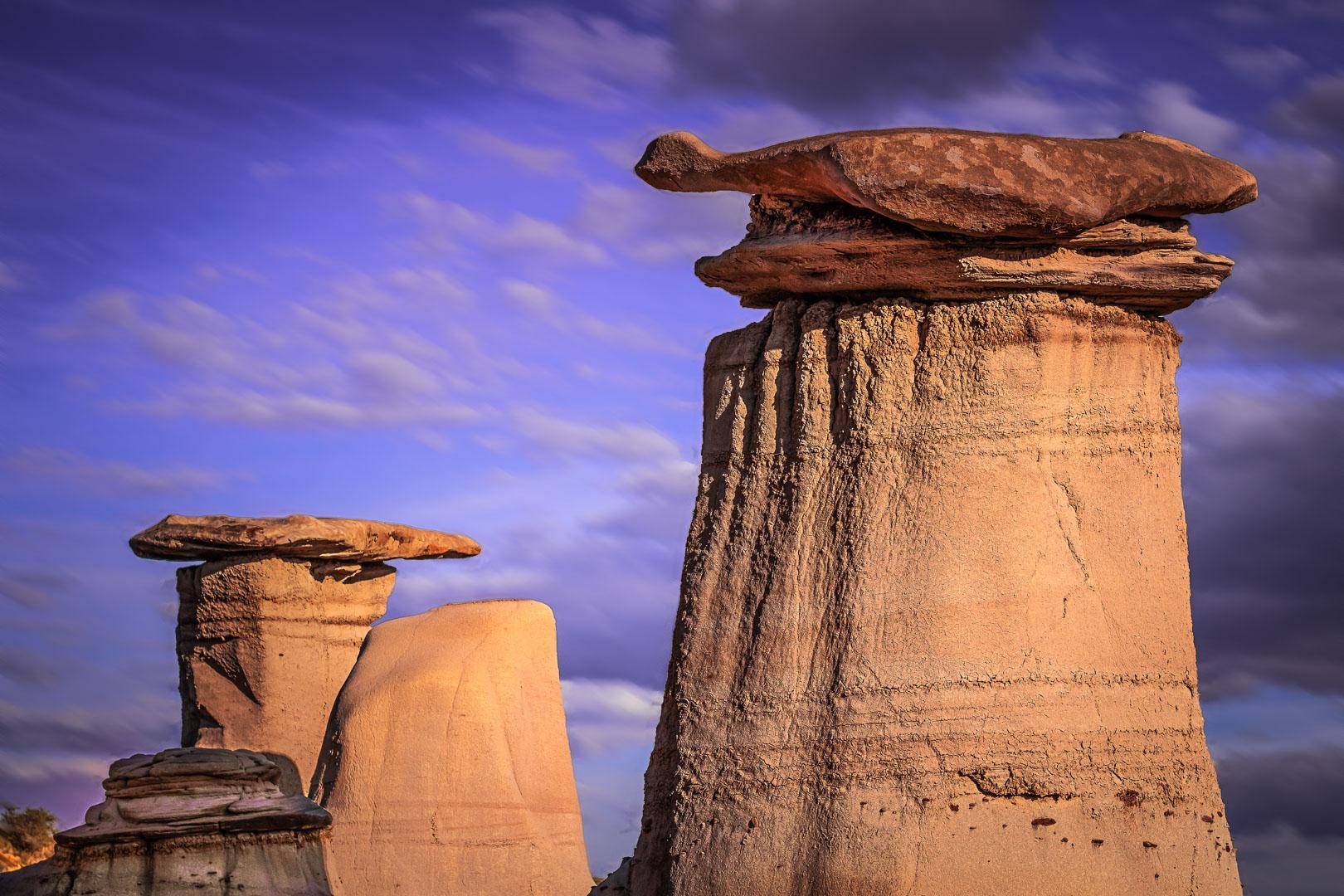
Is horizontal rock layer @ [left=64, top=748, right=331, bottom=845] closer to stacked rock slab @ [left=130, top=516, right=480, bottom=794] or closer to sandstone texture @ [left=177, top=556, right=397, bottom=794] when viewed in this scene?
stacked rock slab @ [left=130, top=516, right=480, bottom=794]

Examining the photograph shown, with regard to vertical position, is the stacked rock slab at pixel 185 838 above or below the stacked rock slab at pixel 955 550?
below

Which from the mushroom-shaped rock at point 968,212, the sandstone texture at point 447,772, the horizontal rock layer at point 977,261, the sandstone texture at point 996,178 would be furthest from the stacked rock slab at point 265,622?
the sandstone texture at point 996,178

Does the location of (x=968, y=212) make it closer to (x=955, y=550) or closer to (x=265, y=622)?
(x=955, y=550)

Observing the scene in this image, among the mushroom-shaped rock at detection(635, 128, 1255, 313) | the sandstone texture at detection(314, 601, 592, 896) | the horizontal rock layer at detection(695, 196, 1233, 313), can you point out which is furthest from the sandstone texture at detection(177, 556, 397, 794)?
the horizontal rock layer at detection(695, 196, 1233, 313)

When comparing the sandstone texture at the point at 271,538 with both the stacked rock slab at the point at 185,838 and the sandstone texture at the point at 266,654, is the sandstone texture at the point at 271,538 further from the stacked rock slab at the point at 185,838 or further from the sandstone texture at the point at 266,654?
the stacked rock slab at the point at 185,838

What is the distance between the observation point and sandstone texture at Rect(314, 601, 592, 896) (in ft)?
42.5

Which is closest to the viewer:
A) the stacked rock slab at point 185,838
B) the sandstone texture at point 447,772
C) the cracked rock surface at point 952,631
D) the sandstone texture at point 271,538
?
the cracked rock surface at point 952,631

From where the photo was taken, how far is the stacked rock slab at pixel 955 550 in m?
6.69

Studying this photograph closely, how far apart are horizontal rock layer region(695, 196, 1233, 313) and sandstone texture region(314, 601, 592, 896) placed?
6615mm

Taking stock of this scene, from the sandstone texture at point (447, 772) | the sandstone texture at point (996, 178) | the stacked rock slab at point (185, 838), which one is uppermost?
the sandstone texture at point (996, 178)

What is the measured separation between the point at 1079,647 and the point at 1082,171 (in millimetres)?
1908

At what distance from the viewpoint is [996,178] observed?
6.80 metres

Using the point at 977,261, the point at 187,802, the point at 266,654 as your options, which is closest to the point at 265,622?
the point at 266,654

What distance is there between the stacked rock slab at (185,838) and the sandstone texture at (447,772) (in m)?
5.42
